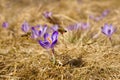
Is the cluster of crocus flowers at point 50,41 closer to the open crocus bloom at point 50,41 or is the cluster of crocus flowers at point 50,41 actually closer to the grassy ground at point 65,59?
the open crocus bloom at point 50,41

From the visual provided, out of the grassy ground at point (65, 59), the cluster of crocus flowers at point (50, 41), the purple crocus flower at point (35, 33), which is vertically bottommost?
the grassy ground at point (65, 59)

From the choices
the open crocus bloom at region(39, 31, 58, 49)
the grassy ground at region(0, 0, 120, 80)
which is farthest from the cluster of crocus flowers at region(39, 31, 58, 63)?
the grassy ground at region(0, 0, 120, 80)

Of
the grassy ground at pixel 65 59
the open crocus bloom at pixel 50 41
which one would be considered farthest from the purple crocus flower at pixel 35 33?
the open crocus bloom at pixel 50 41

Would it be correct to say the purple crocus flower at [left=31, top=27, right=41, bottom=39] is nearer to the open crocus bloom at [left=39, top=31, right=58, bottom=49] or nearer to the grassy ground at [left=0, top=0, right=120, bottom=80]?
the grassy ground at [left=0, top=0, right=120, bottom=80]

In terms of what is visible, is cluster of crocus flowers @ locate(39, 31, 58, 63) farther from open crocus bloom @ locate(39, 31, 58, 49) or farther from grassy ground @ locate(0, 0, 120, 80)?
grassy ground @ locate(0, 0, 120, 80)

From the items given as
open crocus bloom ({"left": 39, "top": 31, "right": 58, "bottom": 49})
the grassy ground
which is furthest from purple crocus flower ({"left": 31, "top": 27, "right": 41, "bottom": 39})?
open crocus bloom ({"left": 39, "top": 31, "right": 58, "bottom": 49})

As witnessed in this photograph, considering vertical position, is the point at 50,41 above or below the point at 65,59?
above

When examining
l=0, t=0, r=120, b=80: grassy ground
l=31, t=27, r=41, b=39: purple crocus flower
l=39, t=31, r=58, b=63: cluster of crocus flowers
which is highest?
l=39, t=31, r=58, b=63: cluster of crocus flowers

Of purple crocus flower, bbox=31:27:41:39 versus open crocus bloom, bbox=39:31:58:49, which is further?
purple crocus flower, bbox=31:27:41:39

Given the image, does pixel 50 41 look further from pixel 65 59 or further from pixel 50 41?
pixel 65 59

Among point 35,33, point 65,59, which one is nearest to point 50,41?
point 65,59

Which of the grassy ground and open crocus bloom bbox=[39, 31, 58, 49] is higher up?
open crocus bloom bbox=[39, 31, 58, 49]

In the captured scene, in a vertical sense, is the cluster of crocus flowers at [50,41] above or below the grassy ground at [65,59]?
above
